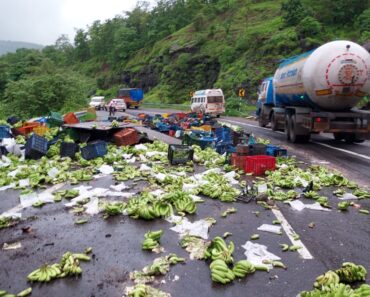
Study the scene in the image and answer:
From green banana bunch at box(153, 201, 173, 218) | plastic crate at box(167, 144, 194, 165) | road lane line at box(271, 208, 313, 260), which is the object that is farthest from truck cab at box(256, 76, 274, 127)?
green banana bunch at box(153, 201, 173, 218)

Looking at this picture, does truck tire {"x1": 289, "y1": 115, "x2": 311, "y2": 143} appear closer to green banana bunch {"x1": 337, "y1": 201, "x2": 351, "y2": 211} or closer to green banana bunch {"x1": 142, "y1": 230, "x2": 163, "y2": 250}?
green banana bunch {"x1": 337, "y1": 201, "x2": 351, "y2": 211}

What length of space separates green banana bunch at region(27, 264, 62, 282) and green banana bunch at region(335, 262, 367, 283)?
3.18m

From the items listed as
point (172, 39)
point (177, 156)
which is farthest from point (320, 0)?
point (177, 156)

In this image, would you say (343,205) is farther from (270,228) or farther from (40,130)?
(40,130)

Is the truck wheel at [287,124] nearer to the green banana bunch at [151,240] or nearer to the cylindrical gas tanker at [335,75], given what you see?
the cylindrical gas tanker at [335,75]

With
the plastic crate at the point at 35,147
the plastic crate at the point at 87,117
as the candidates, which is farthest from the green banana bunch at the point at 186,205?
the plastic crate at the point at 87,117

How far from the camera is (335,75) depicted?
1337 cm

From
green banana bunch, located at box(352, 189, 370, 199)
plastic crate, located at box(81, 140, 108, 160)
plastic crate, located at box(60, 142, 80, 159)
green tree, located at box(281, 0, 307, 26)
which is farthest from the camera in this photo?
green tree, located at box(281, 0, 307, 26)

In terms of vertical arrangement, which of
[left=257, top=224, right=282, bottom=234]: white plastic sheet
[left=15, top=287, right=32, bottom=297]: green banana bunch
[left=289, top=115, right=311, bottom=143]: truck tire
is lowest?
[left=289, top=115, right=311, bottom=143]: truck tire

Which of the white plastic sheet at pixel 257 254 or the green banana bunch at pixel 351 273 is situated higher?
the green banana bunch at pixel 351 273

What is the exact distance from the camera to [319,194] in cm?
791

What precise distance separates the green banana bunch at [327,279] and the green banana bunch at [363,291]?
0.84ft

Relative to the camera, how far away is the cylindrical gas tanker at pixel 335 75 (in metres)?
13.3

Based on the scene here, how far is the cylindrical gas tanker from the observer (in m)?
13.3
